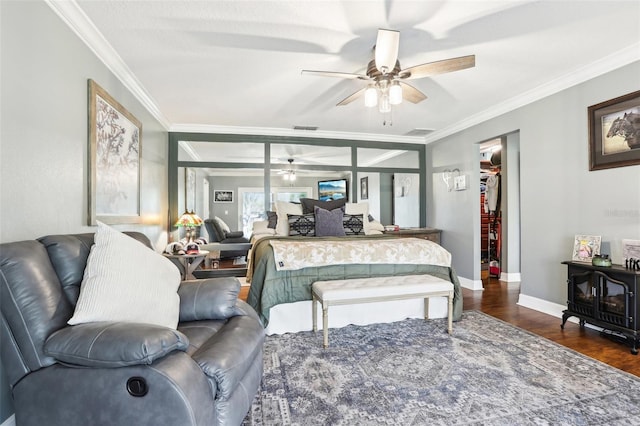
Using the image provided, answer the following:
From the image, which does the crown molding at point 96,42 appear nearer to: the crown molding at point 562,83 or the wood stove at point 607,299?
the crown molding at point 562,83

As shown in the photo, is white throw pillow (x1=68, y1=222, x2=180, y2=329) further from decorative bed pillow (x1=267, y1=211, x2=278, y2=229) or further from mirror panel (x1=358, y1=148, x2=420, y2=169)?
mirror panel (x1=358, y1=148, x2=420, y2=169)

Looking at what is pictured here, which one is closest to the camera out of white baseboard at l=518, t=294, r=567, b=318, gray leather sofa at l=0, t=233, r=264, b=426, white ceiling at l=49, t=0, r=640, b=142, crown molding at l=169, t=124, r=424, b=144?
gray leather sofa at l=0, t=233, r=264, b=426

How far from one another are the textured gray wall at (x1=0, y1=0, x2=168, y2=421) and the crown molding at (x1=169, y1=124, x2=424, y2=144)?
2.31 meters

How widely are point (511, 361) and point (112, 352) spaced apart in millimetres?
2472

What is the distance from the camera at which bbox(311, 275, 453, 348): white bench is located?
2.53m

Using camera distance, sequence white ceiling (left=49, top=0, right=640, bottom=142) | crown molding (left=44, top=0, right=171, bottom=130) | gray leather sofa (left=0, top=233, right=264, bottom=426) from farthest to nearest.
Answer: white ceiling (left=49, top=0, right=640, bottom=142) → crown molding (left=44, top=0, right=171, bottom=130) → gray leather sofa (left=0, top=233, right=264, bottom=426)

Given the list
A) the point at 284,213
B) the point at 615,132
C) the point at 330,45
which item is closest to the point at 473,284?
the point at 615,132

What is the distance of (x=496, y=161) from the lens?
19.0ft

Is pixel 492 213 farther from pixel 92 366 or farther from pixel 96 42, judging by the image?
pixel 92 366

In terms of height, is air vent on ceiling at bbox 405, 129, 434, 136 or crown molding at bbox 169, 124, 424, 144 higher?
air vent on ceiling at bbox 405, 129, 434, 136

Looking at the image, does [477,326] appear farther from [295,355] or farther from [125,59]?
[125,59]

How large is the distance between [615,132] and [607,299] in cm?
146

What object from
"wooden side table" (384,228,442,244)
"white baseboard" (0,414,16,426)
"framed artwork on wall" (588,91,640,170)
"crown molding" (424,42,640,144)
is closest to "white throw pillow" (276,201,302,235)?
"wooden side table" (384,228,442,244)

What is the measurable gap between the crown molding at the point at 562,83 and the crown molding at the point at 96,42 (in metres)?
4.12
